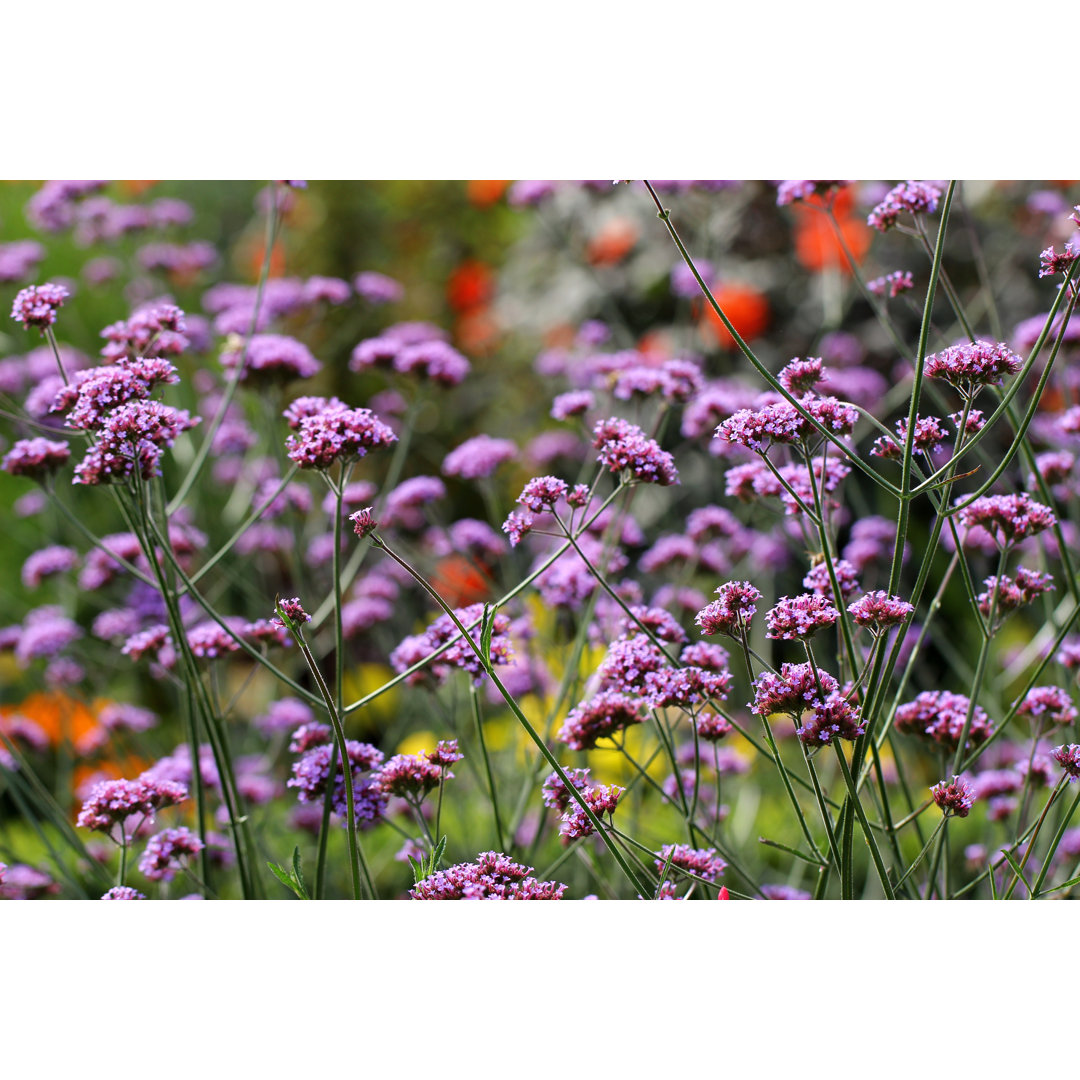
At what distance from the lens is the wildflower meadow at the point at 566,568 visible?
1.38m

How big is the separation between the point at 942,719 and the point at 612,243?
8.37 feet

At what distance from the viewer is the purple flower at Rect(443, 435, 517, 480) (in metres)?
1.91

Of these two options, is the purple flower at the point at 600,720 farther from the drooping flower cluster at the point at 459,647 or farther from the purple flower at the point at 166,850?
the purple flower at the point at 166,850

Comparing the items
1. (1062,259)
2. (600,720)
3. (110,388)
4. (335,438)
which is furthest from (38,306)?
(1062,259)

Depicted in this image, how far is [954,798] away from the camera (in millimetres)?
1348

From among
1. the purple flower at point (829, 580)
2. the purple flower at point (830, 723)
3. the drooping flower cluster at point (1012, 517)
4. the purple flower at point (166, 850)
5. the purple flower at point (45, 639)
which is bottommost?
the purple flower at point (166, 850)

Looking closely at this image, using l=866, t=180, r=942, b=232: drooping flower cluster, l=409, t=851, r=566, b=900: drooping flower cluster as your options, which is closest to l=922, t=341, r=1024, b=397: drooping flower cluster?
l=866, t=180, r=942, b=232: drooping flower cluster

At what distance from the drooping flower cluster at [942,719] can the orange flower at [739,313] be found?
6.51 ft

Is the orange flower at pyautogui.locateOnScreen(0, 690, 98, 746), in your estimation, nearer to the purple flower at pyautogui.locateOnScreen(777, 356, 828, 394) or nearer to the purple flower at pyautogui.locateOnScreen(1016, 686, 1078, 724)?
the purple flower at pyautogui.locateOnScreen(777, 356, 828, 394)

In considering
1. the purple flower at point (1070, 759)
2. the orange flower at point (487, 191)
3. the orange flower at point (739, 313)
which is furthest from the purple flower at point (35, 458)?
the orange flower at point (487, 191)

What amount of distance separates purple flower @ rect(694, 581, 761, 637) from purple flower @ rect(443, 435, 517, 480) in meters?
0.72
